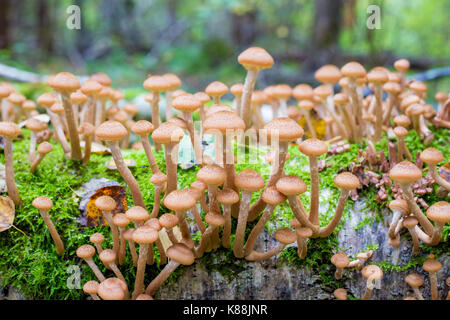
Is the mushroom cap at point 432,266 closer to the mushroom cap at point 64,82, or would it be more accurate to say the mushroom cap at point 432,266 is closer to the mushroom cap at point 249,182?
the mushroom cap at point 249,182

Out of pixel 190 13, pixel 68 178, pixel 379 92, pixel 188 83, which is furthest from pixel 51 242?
pixel 190 13

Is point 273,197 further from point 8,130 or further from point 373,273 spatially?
point 8,130

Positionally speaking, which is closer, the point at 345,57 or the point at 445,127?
the point at 445,127

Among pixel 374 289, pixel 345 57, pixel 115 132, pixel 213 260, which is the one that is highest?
pixel 345 57

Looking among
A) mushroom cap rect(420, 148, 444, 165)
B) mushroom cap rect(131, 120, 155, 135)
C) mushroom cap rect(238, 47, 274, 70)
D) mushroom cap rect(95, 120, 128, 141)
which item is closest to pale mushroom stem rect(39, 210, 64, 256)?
mushroom cap rect(95, 120, 128, 141)

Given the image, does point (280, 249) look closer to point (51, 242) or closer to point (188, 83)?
point (51, 242)

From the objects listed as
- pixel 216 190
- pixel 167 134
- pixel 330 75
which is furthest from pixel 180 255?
pixel 330 75
